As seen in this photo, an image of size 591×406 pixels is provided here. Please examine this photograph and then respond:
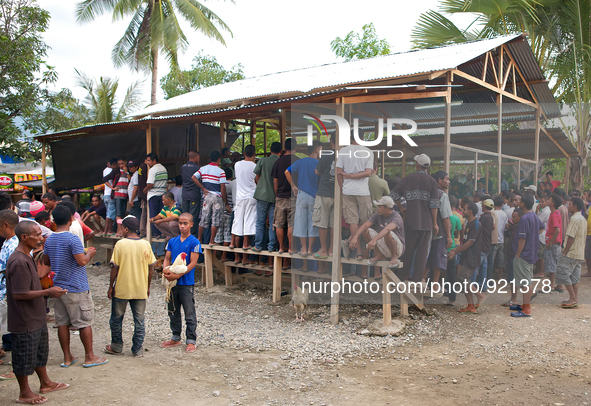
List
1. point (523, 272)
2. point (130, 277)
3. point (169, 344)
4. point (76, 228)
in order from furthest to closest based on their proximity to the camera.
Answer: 1. point (523, 272)
2. point (76, 228)
3. point (169, 344)
4. point (130, 277)

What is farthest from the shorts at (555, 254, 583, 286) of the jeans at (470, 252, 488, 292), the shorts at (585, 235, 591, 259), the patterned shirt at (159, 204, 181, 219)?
the patterned shirt at (159, 204, 181, 219)

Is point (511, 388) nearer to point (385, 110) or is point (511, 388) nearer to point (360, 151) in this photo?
point (360, 151)

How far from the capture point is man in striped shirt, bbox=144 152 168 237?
8711 millimetres

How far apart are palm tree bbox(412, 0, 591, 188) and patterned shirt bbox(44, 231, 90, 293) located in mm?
11036

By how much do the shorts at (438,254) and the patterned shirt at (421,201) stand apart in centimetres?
37

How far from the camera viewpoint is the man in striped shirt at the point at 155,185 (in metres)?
8.71

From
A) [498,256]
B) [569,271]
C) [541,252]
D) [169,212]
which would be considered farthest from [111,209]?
[569,271]

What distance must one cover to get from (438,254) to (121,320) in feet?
13.7

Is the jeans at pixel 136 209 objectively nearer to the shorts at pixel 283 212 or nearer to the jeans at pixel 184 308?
the shorts at pixel 283 212

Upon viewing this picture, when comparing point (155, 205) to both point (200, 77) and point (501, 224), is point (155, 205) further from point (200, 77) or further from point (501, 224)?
point (200, 77)

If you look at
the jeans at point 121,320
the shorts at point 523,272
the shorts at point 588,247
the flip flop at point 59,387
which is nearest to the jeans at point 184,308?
the jeans at point 121,320

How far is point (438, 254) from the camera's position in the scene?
6.26 metres

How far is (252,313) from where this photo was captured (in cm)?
661

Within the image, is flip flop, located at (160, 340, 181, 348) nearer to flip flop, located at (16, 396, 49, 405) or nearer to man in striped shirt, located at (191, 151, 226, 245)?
flip flop, located at (16, 396, 49, 405)
